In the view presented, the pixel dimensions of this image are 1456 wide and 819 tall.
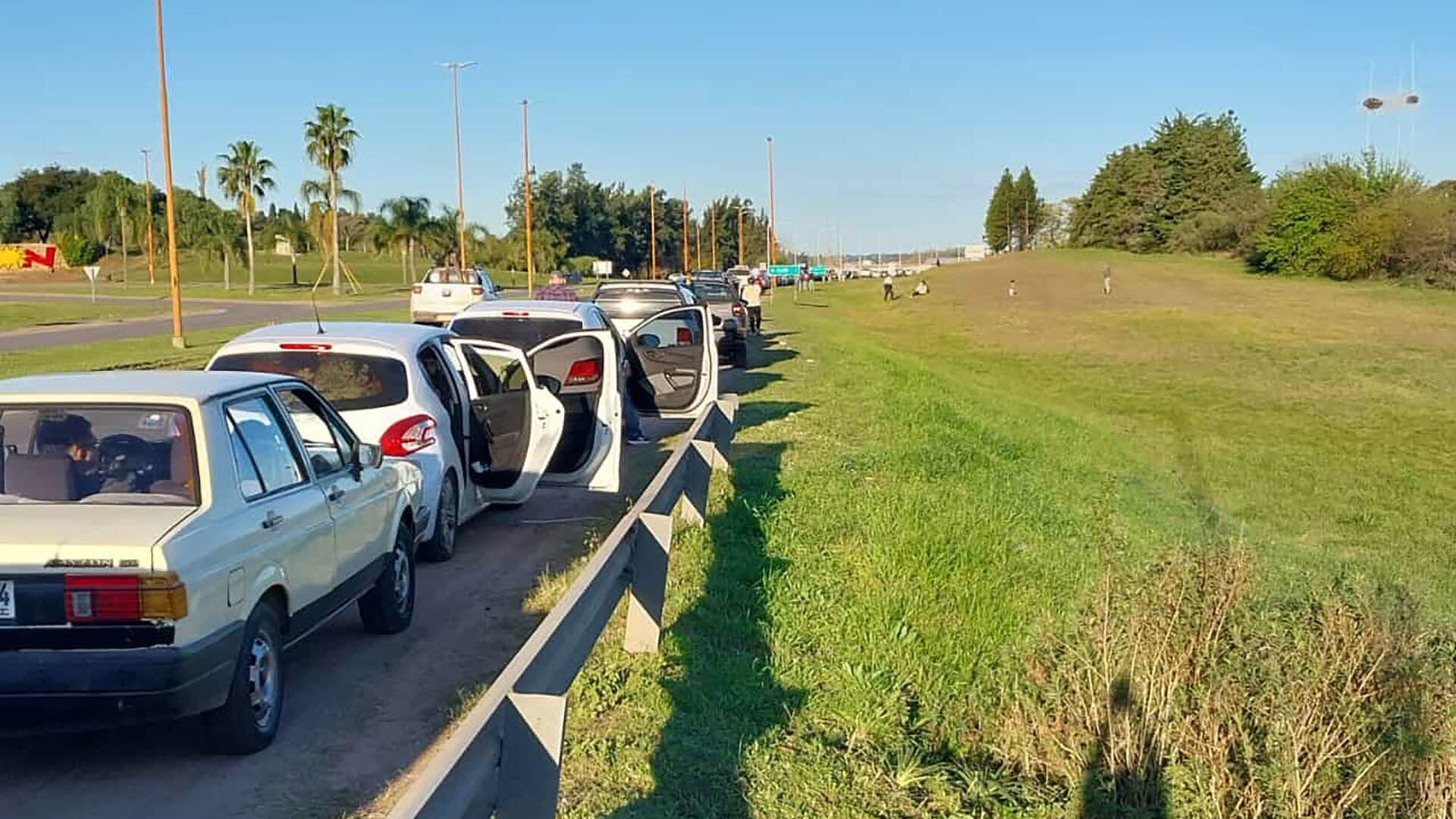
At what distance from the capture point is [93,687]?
5039mm

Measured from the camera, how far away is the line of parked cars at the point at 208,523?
16.5 feet

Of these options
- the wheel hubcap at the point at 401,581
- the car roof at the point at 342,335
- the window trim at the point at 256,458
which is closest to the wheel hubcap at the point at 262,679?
the window trim at the point at 256,458

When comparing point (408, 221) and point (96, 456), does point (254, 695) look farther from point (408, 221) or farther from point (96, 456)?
point (408, 221)

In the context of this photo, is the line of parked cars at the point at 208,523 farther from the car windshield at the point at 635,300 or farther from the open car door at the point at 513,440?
the car windshield at the point at 635,300

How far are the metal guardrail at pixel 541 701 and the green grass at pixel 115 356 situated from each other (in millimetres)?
18210

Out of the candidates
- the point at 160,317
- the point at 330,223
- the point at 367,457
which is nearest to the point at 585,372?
the point at 367,457

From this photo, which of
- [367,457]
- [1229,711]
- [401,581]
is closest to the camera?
[1229,711]

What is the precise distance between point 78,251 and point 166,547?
336 feet

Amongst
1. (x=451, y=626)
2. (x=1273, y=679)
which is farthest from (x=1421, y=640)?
(x=451, y=626)

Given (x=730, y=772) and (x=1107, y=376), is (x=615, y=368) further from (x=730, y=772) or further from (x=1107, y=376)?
(x=1107, y=376)

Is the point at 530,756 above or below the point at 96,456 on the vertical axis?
below

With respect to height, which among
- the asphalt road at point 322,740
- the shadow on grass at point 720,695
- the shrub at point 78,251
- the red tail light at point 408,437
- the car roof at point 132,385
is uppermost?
the shrub at point 78,251

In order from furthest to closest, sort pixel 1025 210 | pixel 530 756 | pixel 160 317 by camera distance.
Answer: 1. pixel 1025 210
2. pixel 160 317
3. pixel 530 756

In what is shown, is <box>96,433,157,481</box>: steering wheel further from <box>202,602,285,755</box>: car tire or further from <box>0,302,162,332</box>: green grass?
<box>0,302,162,332</box>: green grass
